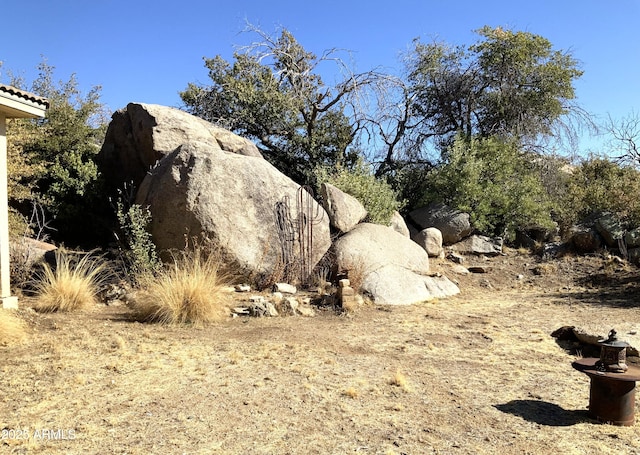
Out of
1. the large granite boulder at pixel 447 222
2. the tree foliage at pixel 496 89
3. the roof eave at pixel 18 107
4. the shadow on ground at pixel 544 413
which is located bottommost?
the shadow on ground at pixel 544 413

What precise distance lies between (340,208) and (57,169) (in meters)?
5.86

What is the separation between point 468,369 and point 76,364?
3.51m

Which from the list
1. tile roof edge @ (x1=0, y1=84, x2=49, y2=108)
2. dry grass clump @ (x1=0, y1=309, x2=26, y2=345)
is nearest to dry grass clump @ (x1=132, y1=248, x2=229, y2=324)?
dry grass clump @ (x1=0, y1=309, x2=26, y2=345)

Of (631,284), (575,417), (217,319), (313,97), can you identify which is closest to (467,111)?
(313,97)

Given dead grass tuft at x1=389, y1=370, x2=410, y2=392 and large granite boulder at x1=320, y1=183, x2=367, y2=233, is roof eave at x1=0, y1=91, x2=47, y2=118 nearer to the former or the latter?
large granite boulder at x1=320, y1=183, x2=367, y2=233

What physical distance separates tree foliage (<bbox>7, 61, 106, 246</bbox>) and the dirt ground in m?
4.32

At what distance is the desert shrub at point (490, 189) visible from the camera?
40.6 feet

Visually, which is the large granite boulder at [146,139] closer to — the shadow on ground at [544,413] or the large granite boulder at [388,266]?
the large granite boulder at [388,266]

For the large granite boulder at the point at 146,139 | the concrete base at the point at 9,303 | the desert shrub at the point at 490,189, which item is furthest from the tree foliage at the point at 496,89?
the concrete base at the point at 9,303

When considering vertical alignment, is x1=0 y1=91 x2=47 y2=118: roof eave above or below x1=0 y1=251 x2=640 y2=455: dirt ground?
above

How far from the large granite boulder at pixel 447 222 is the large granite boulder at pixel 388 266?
105 inches

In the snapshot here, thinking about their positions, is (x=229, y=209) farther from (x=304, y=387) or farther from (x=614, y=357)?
(x=614, y=357)

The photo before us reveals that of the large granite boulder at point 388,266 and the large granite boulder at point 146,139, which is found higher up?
the large granite boulder at point 146,139

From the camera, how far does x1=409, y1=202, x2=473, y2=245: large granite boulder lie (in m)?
12.2
